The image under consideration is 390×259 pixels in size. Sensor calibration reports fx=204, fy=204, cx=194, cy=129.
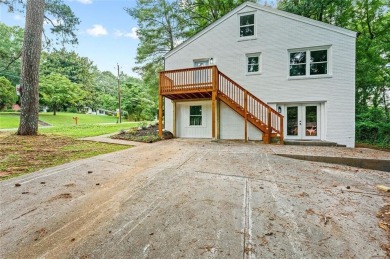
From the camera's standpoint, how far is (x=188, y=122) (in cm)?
1234

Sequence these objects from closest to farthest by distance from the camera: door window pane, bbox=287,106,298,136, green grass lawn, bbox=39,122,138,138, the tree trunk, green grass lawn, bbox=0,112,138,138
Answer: the tree trunk
door window pane, bbox=287,106,298,136
green grass lawn, bbox=39,122,138,138
green grass lawn, bbox=0,112,138,138

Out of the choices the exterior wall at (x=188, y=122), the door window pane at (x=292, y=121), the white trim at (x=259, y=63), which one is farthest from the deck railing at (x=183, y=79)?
the door window pane at (x=292, y=121)

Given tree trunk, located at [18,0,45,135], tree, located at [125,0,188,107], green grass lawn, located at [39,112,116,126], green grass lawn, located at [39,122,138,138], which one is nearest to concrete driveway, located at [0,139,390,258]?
tree trunk, located at [18,0,45,135]

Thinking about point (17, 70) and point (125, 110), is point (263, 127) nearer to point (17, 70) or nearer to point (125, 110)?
point (125, 110)

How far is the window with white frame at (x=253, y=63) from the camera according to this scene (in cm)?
1107

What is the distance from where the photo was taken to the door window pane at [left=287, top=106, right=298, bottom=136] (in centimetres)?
1043

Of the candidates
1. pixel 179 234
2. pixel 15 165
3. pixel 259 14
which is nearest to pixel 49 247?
pixel 179 234

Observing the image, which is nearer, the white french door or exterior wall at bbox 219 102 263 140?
the white french door

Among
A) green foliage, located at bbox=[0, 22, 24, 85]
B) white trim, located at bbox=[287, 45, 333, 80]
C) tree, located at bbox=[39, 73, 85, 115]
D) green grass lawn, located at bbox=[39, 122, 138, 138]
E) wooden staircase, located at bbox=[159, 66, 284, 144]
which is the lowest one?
green grass lawn, located at bbox=[39, 122, 138, 138]

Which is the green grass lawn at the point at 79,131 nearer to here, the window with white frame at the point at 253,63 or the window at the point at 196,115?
the window at the point at 196,115

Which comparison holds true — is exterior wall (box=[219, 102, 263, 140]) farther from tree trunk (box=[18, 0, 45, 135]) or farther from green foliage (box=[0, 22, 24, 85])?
green foliage (box=[0, 22, 24, 85])

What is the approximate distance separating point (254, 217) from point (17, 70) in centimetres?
4873

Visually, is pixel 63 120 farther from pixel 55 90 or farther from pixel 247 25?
pixel 247 25

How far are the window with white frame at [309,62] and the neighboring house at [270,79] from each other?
0.04 meters
